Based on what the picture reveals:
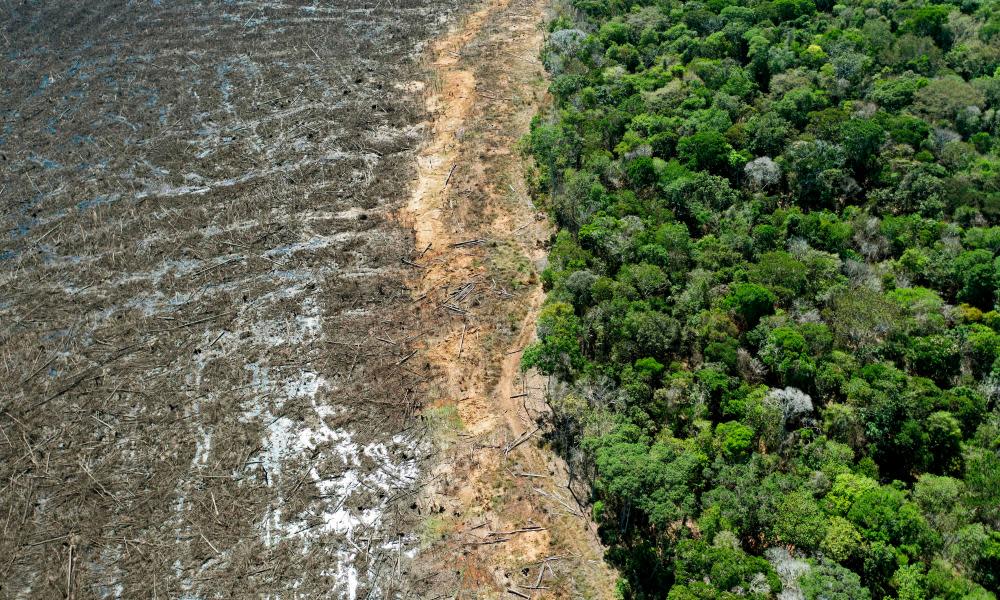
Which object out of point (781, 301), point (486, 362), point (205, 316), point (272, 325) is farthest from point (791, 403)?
point (205, 316)

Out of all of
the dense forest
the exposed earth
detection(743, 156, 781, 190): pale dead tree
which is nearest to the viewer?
the dense forest

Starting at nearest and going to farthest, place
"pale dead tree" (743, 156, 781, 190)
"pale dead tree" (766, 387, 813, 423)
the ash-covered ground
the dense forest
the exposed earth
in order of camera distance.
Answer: the dense forest < the exposed earth < the ash-covered ground < "pale dead tree" (766, 387, 813, 423) < "pale dead tree" (743, 156, 781, 190)

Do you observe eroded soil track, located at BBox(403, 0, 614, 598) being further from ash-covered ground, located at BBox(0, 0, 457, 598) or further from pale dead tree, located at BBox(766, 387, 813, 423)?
pale dead tree, located at BBox(766, 387, 813, 423)

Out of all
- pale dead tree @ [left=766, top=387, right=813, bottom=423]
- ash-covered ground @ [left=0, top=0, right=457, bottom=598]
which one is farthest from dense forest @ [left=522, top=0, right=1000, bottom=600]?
ash-covered ground @ [left=0, top=0, right=457, bottom=598]

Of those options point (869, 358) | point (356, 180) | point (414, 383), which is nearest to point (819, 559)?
point (869, 358)

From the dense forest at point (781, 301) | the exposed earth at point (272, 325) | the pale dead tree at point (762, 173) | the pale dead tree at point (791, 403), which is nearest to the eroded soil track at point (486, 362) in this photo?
the exposed earth at point (272, 325)

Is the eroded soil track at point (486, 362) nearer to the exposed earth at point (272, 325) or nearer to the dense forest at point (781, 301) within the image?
the exposed earth at point (272, 325)

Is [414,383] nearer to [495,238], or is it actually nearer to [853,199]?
[495,238]
